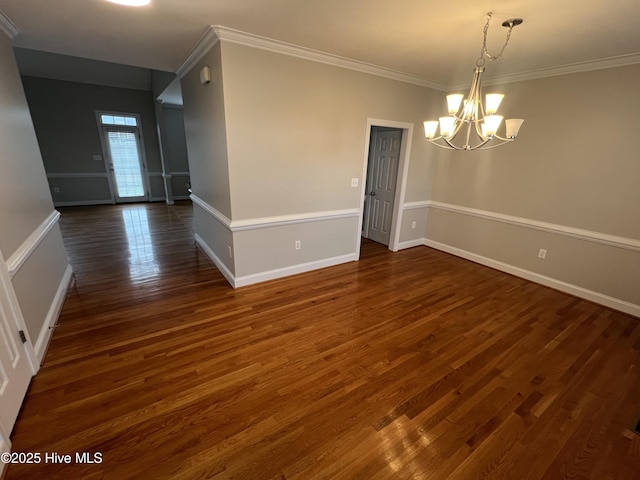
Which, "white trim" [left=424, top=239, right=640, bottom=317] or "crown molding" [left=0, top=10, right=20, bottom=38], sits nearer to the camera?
"crown molding" [left=0, top=10, right=20, bottom=38]

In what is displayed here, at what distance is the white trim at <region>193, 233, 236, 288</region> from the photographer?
3319 millimetres

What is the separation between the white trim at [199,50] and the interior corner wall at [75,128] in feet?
17.0

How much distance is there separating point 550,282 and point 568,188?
3.89 ft

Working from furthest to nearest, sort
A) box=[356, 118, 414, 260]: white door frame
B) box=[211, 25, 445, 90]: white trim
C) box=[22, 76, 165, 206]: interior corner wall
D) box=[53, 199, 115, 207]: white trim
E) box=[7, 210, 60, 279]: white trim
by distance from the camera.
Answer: box=[53, 199, 115, 207]: white trim → box=[22, 76, 165, 206]: interior corner wall → box=[356, 118, 414, 260]: white door frame → box=[211, 25, 445, 90]: white trim → box=[7, 210, 60, 279]: white trim

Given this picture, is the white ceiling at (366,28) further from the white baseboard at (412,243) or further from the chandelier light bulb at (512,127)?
the white baseboard at (412,243)

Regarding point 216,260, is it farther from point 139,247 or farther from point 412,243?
point 412,243

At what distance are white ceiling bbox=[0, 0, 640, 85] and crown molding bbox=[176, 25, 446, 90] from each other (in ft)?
0.25

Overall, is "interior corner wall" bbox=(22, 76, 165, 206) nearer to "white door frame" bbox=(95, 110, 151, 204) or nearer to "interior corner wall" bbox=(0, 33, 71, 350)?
"white door frame" bbox=(95, 110, 151, 204)

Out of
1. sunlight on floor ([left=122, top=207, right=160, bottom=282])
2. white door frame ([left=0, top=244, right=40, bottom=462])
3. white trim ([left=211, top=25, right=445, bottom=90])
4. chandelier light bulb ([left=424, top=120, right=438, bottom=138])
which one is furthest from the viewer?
sunlight on floor ([left=122, top=207, right=160, bottom=282])

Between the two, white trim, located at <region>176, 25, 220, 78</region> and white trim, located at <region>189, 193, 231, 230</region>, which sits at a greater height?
white trim, located at <region>176, 25, 220, 78</region>

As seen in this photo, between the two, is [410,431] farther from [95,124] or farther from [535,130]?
[95,124]

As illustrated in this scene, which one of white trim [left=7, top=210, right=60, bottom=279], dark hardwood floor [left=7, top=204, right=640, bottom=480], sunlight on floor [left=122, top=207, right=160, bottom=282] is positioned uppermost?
white trim [left=7, top=210, right=60, bottom=279]

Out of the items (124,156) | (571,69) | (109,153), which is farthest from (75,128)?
(571,69)

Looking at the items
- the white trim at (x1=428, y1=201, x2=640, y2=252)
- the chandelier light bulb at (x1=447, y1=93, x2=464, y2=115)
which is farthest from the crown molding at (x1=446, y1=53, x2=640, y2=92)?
the chandelier light bulb at (x1=447, y1=93, x2=464, y2=115)
